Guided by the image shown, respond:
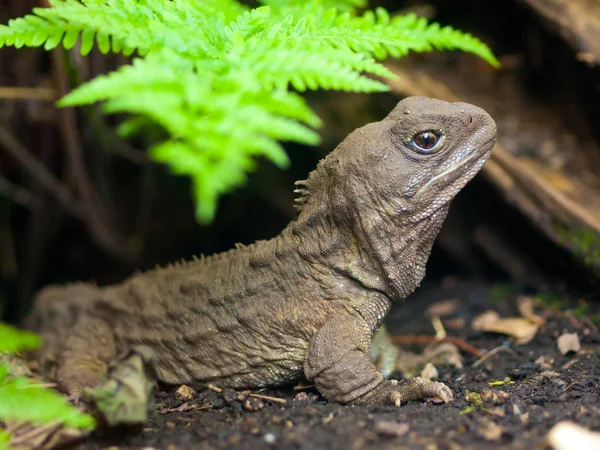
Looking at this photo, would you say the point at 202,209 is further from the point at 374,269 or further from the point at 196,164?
the point at 374,269

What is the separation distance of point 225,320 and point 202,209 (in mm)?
2682

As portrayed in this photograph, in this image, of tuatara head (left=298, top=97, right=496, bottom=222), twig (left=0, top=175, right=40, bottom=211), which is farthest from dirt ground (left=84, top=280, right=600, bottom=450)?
twig (left=0, top=175, right=40, bottom=211)

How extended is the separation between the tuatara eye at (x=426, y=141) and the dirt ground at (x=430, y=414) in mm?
2045

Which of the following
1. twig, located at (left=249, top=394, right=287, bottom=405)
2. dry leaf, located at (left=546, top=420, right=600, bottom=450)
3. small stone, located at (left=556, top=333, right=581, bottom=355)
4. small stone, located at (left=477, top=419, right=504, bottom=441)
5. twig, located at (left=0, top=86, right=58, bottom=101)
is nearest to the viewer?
dry leaf, located at (left=546, top=420, right=600, bottom=450)

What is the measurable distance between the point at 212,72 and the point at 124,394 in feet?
7.12

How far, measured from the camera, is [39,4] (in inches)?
270

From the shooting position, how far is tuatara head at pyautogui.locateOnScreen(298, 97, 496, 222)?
488cm

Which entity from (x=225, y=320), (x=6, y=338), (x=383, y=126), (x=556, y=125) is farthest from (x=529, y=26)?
(x=6, y=338)

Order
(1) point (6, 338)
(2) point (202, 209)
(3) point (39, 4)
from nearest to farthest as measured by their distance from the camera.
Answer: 1. (2) point (202, 209)
2. (1) point (6, 338)
3. (3) point (39, 4)

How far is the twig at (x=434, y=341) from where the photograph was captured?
6106mm

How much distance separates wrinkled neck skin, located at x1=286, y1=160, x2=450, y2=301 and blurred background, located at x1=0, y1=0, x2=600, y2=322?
2.28 meters

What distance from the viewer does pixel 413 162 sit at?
4.89m

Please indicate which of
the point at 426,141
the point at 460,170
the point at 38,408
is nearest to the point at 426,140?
the point at 426,141

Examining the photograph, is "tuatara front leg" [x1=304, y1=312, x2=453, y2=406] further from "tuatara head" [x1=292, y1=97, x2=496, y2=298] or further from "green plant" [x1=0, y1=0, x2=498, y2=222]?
"green plant" [x1=0, y1=0, x2=498, y2=222]
